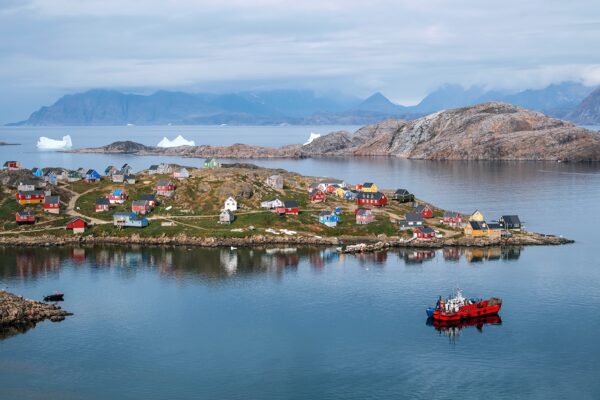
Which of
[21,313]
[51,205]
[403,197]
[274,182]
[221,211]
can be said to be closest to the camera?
[21,313]

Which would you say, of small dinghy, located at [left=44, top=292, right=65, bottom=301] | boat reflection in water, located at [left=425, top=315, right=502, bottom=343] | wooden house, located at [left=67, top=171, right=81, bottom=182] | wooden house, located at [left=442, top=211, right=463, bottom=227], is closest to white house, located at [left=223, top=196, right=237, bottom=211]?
wooden house, located at [left=442, top=211, right=463, bottom=227]

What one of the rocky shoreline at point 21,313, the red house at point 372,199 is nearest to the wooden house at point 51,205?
the rocky shoreline at point 21,313

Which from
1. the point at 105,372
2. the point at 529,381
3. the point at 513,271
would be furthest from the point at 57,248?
the point at 529,381

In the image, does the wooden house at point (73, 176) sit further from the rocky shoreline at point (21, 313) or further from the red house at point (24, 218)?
the rocky shoreline at point (21, 313)

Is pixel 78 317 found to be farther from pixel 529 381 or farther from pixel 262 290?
pixel 529 381

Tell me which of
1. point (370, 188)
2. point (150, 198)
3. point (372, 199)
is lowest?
point (372, 199)

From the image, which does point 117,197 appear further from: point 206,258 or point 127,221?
point 206,258

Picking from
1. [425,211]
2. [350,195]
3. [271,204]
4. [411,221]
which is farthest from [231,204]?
[425,211]
